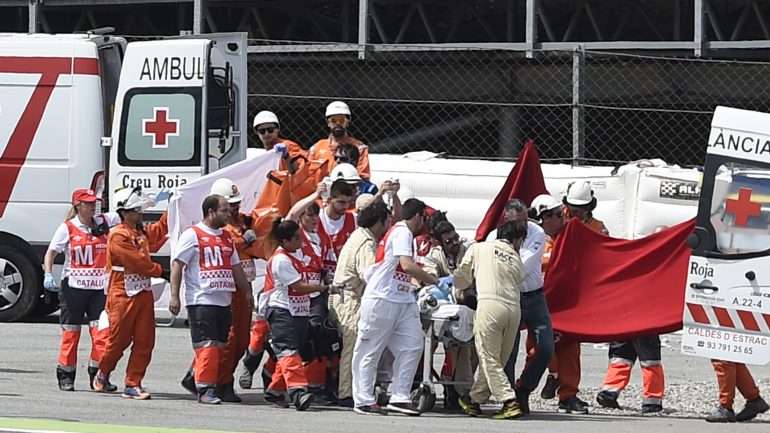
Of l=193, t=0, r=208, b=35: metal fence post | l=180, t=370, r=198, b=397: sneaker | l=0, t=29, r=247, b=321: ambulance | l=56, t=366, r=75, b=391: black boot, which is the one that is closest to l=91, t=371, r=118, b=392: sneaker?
l=56, t=366, r=75, b=391: black boot

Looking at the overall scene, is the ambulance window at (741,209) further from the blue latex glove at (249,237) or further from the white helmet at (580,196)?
the blue latex glove at (249,237)

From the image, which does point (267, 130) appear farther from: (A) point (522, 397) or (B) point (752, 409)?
(B) point (752, 409)

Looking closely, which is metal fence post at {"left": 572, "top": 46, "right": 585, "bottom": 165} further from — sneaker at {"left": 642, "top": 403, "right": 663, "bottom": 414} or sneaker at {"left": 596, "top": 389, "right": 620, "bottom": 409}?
sneaker at {"left": 642, "top": 403, "right": 663, "bottom": 414}

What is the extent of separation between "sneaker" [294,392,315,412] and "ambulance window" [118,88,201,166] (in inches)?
195

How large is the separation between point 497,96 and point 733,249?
10049mm

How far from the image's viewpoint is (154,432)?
1078 cm

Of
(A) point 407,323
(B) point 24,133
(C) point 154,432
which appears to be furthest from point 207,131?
(C) point 154,432

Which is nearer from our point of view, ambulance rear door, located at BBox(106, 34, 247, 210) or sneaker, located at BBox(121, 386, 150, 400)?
sneaker, located at BBox(121, 386, 150, 400)

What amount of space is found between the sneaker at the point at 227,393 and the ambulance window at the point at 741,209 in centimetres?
377

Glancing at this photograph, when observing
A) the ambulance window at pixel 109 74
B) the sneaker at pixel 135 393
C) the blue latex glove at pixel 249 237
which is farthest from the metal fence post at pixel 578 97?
the sneaker at pixel 135 393

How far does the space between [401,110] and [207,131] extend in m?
5.86

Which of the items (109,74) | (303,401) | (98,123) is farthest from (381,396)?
(109,74)

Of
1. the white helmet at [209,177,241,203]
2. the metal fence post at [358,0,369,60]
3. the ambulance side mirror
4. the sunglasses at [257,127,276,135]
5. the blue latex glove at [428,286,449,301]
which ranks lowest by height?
the blue latex glove at [428,286,449,301]

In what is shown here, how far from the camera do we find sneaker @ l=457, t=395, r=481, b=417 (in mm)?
12297
